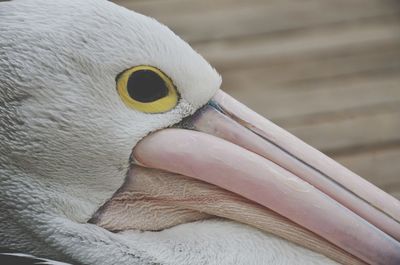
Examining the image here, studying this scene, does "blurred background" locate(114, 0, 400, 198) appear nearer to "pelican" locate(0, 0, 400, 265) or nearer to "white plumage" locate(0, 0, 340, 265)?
"pelican" locate(0, 0, 400, 265)

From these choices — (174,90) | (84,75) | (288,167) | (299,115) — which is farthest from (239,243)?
(299,115)

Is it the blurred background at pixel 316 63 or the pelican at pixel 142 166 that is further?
the blurred background at pixel 316 63

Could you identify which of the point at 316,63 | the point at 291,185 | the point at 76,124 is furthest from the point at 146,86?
the point at 316,63

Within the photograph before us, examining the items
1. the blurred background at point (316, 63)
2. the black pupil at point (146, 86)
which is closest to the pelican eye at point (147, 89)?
the black pupil at point (146, 86)

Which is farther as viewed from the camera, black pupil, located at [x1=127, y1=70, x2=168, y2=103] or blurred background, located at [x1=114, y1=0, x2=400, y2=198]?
blurred background, located at [x1=114, y1=0, x2=400, y2=198]

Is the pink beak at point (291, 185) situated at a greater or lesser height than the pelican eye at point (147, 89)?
lesser

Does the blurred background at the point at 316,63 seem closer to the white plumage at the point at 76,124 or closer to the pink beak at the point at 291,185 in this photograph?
the pink beak at the point at 291,185

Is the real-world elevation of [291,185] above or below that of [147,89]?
below

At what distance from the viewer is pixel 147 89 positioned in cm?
146

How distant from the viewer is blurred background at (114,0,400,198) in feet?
12.0

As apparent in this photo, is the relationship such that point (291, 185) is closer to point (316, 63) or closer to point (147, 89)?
point (147, 89)

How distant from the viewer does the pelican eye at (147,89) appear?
1.44 meters

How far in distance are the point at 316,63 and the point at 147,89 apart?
2.63 meters

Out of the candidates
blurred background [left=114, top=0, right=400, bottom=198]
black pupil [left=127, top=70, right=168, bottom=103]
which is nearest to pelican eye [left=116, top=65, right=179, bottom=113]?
black pupil [left=127, top=70, right=168, bottom=103]
